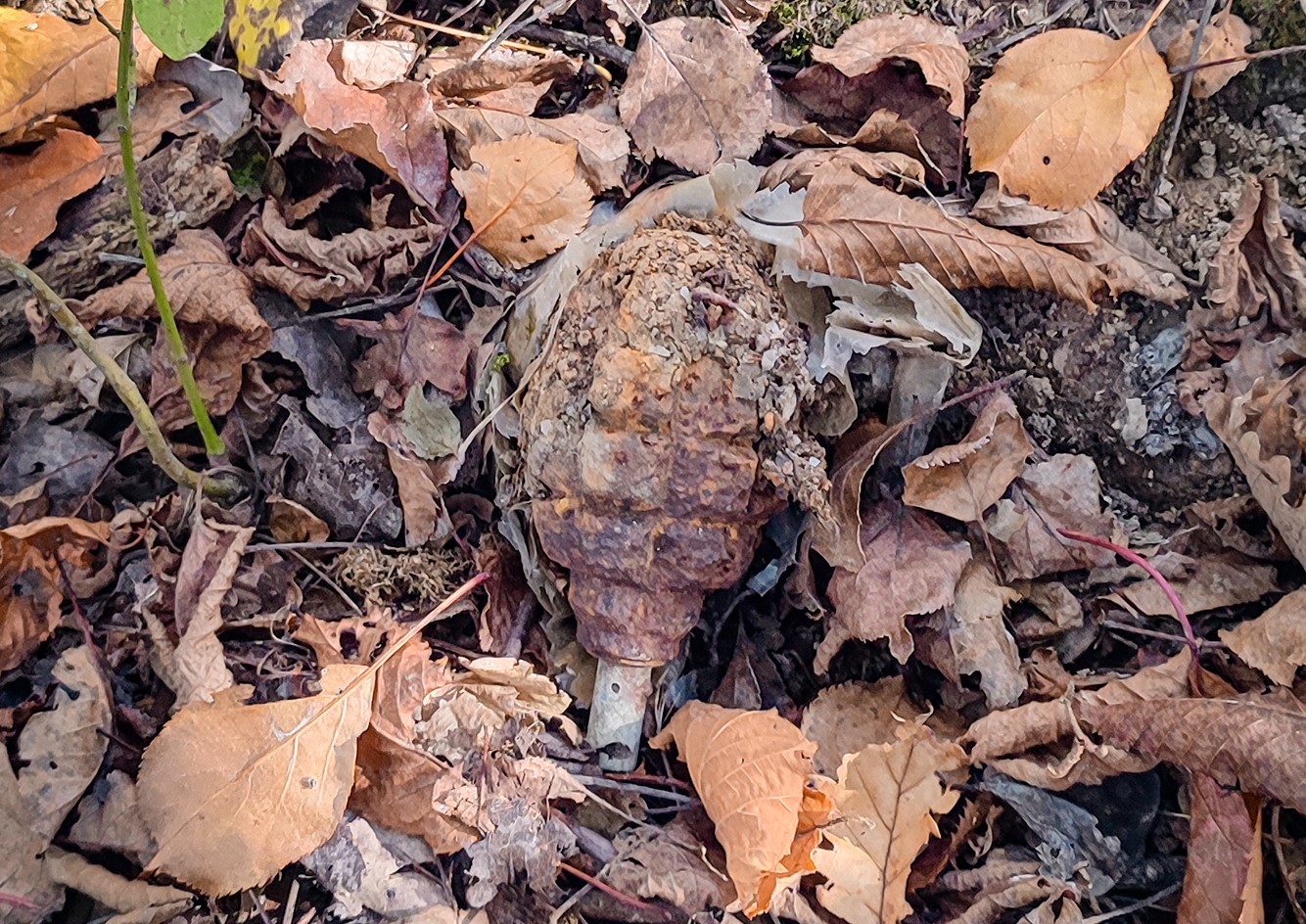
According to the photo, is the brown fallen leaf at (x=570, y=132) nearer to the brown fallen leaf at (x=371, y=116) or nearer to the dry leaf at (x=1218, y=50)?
the brown fallen leaf at (x=371, y=116)

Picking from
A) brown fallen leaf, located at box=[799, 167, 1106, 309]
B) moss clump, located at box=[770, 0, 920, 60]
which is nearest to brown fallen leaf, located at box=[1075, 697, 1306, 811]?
brown fallen leaf, located at box=[799, 167, 1106, 309]

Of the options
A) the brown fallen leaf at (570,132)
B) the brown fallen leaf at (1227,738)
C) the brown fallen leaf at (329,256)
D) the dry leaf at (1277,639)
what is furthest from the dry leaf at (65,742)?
the dry leaf at (1277,639)

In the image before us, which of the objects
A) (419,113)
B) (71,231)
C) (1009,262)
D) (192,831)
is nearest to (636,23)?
(419,113)

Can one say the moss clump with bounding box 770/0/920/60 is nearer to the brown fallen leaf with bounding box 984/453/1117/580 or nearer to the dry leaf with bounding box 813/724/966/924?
the brown fallen leaf with bounding box 984/453/1117/580

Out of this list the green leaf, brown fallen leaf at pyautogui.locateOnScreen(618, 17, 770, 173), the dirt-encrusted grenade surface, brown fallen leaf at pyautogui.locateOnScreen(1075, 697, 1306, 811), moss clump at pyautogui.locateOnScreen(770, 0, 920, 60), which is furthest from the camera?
moss clump at pyautogui.locateOnScreen(770, 0, 920, 60)

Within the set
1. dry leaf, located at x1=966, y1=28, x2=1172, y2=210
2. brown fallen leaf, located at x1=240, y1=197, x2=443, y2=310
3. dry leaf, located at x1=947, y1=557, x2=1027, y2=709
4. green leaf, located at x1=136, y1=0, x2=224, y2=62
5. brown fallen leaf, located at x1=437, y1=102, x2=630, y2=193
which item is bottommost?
dry leaf, located at x1=947, y1=557, x2=1027, y2=709
